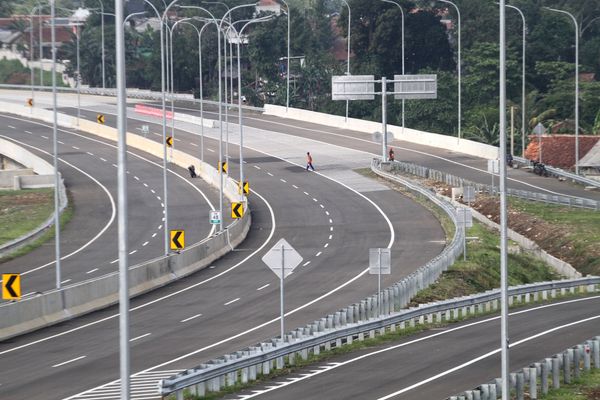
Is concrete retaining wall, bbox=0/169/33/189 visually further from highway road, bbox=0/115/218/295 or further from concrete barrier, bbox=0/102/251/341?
concrete barrier, bbox=0/102/251/341

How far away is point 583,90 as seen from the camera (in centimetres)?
12756

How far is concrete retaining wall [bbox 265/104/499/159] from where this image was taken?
9875 centimetres

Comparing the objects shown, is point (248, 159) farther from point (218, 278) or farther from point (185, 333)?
point (185, 333)

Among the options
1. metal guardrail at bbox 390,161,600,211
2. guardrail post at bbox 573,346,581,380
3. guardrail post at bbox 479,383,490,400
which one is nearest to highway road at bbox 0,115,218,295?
metal guardrail at bbox 390,161,600,211

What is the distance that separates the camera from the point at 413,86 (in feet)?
312

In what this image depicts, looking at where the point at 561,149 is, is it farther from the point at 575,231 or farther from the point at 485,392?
the point at 485,392

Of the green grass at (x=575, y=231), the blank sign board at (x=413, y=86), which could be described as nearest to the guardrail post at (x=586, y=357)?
the green grass at (x=575, y=231)

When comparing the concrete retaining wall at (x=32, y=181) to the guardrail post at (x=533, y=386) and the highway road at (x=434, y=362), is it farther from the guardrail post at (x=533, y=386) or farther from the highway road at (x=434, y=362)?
the guardrail post at (x=533, y=386)

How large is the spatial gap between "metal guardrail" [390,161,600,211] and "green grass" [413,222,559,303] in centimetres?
864

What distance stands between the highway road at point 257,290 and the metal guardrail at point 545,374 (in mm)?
7475

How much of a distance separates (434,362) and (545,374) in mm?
4746

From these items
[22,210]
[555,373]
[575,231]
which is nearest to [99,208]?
[22,210]

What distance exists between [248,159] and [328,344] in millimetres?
65316

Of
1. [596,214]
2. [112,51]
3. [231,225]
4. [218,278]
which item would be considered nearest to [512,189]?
[596,214]
